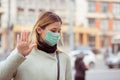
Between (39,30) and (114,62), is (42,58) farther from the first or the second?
(114,62)

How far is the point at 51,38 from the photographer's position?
2812 mm

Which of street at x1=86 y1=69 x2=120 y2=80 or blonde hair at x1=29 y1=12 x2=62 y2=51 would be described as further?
street at x1=86 y1=69 x2=120 y2=80

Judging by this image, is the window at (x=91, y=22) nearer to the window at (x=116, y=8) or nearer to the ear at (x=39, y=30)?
the window at (x=116, y=8)

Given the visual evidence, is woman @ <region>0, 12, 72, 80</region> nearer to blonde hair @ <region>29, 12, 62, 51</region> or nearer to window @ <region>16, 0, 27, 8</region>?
blonde hair @ <region>29, 12, 62, 51</region>

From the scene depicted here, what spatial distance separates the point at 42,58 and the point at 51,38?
150mm

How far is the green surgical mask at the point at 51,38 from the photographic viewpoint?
2.82 m

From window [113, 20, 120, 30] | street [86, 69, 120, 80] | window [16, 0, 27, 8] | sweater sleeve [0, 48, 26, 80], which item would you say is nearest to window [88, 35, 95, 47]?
window [113, 20, 120, 30]

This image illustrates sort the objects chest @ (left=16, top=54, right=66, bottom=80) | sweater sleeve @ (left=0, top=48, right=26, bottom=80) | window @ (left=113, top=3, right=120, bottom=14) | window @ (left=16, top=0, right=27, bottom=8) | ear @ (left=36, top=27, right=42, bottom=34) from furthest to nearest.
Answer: window @ (left=113, top=3, right=120, bottom=14) < window @ (left=16, top=0, right=27, bottom=8) < ear @ (left=36, top=27, right=42, bottom=34) < chest @ (left=16, top=54, right=66, bottom=80) < sweater sleeve @ (left=0, top=48, right=26, bottom=80)

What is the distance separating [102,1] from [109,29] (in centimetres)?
303

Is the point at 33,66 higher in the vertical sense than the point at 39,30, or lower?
lower

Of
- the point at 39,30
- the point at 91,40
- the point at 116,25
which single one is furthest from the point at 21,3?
the point at 39,30

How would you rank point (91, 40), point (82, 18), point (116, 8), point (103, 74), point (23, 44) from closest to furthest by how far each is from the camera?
point (23, 44)
point (103, 74)
point (91, 40)
point (82, 18)
point (116, 8)

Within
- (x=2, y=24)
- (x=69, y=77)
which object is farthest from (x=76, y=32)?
(x=69, y=77)

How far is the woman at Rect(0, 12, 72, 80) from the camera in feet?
8.89
